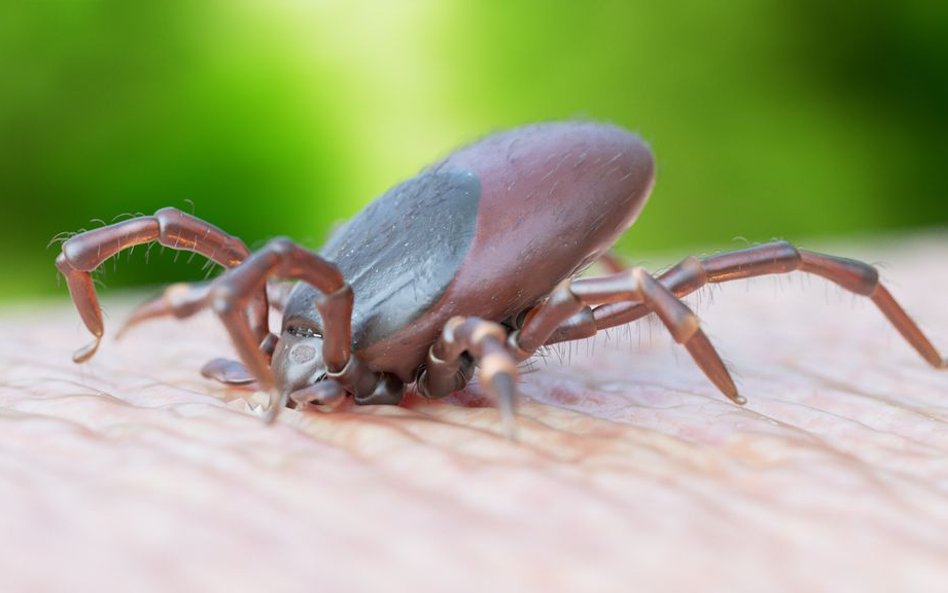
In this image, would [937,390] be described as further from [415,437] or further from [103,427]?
[103,427]

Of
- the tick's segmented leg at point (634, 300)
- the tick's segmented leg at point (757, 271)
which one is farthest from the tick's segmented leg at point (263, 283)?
the tick's segmented leg at point (757, 271)

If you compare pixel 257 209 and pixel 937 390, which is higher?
pixel 257 209

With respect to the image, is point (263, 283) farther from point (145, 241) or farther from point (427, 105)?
point (427, 105)

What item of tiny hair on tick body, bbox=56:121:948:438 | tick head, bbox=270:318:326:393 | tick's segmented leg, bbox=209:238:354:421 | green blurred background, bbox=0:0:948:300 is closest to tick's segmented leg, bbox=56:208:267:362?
tiny hair on tick body, bbox=56:121:948:438

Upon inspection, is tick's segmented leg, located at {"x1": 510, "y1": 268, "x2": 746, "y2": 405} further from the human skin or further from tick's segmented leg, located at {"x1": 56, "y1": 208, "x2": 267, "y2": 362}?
tick's segmented leg, located at {"x1": 56, "y1": 208, "x2": 267, "y2": 362}

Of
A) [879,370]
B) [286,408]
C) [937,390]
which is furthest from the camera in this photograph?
[879,370]

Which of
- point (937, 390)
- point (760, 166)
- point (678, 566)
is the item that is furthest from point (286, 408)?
point (760, 166)

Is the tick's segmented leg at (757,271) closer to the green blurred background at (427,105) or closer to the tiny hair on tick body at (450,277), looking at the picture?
the tiny hair on tick body at (450,277)
